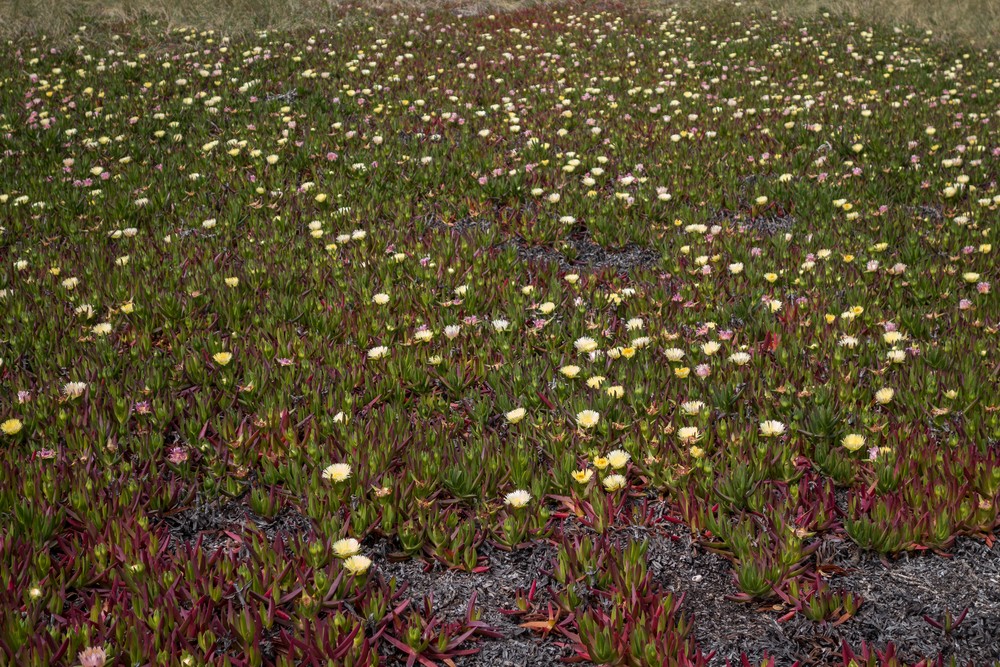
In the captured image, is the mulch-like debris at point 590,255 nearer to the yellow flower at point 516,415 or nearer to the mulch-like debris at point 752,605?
the yellow flower at point 516,415

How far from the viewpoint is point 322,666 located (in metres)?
2.19

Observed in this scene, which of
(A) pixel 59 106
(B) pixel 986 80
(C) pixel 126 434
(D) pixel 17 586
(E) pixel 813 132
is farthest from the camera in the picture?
(B) pixel 986 80

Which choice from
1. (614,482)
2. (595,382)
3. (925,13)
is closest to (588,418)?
(595,382)

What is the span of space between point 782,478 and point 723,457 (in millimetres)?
220

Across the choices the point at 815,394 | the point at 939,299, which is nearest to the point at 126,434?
the point at 815,394

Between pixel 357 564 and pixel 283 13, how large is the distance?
13615 mm

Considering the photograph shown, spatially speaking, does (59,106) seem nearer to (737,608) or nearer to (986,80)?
(737,608)

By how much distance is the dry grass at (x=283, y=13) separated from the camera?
42.6 ft

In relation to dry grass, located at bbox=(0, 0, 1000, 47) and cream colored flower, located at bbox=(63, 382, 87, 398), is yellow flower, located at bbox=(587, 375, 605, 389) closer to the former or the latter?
cream colored flower, located at bbox=(63, 382, 87, 398)

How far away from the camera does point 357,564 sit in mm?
2473

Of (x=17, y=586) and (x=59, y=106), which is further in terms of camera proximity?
(x=59, y=106)

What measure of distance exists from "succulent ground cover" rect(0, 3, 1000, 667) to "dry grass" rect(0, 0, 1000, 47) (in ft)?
21.5

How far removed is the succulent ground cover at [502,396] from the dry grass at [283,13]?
6538mm

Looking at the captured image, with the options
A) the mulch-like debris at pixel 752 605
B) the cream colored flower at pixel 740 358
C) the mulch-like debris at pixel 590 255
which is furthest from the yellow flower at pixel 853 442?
the mulch-like debris at pixel 590 255
